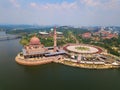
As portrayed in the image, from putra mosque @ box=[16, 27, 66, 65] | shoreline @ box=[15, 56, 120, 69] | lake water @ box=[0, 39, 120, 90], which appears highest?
putra mosque @ box=[16, 27, 66, 65]

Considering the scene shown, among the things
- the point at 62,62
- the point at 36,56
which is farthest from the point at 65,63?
the point at 36,56

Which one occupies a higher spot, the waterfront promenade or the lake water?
the waterfront promenade

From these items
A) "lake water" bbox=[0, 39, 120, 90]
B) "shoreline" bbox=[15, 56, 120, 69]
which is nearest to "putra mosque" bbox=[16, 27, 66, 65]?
"shoreline" bbox=[15, 56, 120, 69]

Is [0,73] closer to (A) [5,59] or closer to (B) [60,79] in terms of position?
(A) [5,59]

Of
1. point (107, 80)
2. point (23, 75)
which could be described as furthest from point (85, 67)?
point (23, 75)

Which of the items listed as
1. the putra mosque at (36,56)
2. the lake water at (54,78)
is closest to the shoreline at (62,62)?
the putra mosque at (36,56)

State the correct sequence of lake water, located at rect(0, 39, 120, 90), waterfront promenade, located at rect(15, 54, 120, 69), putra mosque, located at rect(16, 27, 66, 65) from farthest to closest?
putra mosque, located at rect(16, 27, 66, 65) < waterfront promenade, located at rect(15, 54, 120, 69) < lake water, located at rect(0, 39, 120, 90)

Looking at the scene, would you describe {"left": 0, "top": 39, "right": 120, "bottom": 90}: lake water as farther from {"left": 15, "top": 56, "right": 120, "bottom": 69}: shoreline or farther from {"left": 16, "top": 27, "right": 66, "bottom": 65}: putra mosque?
{"left": 16, "top": 27, "right": 66, "bottom": 65}: putra mosque

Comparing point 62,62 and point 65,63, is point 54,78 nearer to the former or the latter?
point 65,63

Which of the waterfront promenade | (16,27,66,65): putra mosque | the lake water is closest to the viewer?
the lake water
